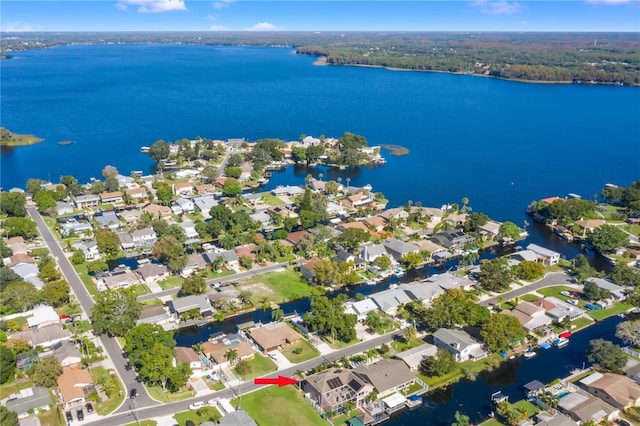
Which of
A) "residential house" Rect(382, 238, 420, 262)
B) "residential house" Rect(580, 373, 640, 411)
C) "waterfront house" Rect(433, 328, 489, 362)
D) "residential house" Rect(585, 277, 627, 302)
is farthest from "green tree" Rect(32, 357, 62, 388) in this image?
"residential house" Rect(585, 277, 627, 302)

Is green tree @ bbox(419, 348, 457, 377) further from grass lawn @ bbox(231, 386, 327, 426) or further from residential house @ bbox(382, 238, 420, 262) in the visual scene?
residential house @ bbox(382, 238, 420, 262)

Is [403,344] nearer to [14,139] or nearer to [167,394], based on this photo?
[167,394]

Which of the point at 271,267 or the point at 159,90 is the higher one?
the point at 159,90

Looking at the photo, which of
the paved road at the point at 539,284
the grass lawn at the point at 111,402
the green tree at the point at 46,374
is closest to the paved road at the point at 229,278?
the grass lawn at the point at 111,402

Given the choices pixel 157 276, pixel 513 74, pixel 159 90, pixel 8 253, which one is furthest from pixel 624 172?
pixel 159 90

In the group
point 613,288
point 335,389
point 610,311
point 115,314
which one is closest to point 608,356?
point 610,311

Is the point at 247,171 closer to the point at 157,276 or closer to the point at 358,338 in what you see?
the point at 157,276
